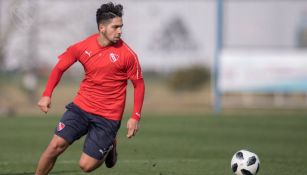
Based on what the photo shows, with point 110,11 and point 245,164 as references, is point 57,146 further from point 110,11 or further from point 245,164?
point 245,164

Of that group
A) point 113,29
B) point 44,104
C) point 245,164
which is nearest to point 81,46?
point 113,29

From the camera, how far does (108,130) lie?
888cm

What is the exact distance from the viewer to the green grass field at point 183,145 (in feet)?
37.6

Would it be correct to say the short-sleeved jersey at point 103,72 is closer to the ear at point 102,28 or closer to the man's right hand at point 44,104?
the ear at point 102,28

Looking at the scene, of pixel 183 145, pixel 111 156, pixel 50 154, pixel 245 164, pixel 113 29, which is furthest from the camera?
pixel 183 145

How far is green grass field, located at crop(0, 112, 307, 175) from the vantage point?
37.6ft

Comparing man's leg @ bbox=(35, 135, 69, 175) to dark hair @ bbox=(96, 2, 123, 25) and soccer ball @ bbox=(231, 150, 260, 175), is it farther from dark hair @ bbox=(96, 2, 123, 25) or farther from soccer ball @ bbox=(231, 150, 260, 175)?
soccer ball @ bbox=(231, 150, 260, 175)

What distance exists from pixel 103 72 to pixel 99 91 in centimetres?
24

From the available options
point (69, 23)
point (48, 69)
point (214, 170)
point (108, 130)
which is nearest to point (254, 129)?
point (214, 170)

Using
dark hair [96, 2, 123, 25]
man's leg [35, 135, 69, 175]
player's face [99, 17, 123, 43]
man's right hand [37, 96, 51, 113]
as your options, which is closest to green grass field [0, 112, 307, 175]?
man's leg [35, 135, 69, 175]

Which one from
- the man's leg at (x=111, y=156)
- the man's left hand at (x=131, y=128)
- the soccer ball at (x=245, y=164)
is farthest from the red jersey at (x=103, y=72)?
the soccer ball at (x=245, y=164)

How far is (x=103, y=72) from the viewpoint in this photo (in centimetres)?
877

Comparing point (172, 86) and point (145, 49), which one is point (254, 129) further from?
point (145, 49)

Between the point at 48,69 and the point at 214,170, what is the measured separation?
A: 1026 inches
